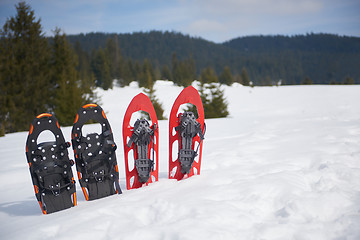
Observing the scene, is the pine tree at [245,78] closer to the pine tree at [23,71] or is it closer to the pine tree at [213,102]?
the pine tree at [213,102]

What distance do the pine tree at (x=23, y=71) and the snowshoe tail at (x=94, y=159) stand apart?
16.7 meters

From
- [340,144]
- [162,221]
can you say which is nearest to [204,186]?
[162,221]

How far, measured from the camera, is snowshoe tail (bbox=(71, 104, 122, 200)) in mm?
3355

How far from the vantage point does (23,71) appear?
1845 centimetres

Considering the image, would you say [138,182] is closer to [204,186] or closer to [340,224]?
[204,186]

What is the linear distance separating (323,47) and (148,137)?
706 feet

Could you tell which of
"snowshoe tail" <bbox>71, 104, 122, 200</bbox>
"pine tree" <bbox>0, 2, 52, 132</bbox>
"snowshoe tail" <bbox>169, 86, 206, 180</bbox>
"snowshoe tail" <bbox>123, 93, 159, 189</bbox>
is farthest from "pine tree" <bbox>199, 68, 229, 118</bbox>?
"snowshoe tail" <bbox>71, 104, 122, 200</bbox>

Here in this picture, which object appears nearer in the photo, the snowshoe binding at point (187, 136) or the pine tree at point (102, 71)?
the snowshoe binding at point (187, 136)

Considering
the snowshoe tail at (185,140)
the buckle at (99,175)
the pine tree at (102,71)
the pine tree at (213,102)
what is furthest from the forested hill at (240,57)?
the buckle at (99,175)

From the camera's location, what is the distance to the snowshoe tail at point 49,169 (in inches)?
120

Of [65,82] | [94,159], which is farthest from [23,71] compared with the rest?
[94,159]

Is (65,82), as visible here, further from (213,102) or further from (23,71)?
(213,102)

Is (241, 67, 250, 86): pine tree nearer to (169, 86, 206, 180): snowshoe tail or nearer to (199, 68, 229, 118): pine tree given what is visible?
(199, 68, 229, 118): pine tree

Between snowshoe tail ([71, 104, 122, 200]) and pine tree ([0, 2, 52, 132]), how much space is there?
16.7 m
